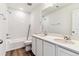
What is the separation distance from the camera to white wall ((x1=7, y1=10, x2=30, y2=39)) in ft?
3.82

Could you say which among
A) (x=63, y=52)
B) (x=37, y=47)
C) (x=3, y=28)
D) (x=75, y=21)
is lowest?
(x=37, y=47)

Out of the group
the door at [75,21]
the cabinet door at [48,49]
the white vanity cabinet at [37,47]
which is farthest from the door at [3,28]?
the door at [75,21]

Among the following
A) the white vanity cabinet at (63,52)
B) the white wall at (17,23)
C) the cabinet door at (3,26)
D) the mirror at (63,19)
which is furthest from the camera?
the mirror at (63,19)

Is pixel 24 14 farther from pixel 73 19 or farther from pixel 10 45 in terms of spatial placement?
pixel 73 19

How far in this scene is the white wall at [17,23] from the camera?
1164 mm

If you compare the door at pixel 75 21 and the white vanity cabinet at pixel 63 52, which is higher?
the door at pixel 75 21

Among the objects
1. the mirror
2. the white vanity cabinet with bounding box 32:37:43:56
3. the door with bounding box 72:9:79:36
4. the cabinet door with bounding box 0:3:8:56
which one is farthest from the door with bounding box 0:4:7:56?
the door with bounding box 72:9:79:36

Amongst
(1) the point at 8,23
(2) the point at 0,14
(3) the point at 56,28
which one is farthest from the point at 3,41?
(3) the point at 56,28

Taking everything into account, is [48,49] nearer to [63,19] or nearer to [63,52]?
[63,52]

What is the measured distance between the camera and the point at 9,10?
1101 mm

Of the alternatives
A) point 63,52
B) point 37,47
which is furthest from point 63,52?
point 37,47

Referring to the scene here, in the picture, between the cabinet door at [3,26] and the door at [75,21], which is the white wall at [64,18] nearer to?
the door at [75,21]

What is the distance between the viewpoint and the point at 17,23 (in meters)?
1.23

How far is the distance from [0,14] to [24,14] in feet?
1.22
